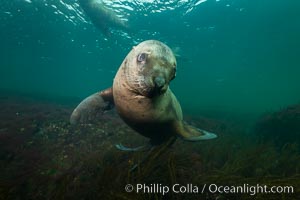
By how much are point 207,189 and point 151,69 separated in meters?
2.24

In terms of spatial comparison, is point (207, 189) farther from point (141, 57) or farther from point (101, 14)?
point (101, 14)

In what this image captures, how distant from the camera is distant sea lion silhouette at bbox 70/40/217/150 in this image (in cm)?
290

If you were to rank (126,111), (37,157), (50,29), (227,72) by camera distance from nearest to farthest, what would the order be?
(126,111) < (37,157) < (50,29) < (227,72)

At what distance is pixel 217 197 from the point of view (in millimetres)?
3705

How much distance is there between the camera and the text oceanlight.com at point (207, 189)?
3.35 m

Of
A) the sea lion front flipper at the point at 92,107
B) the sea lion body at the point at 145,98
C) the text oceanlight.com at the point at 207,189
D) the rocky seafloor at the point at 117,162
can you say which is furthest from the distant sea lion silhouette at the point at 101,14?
the text oceanlight.com at the point at 207,189

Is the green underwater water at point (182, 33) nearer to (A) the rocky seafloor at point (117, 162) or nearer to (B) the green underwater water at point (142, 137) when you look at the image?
(B) the green underwater water at point (142, 137)

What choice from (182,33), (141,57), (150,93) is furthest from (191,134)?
(182,33)

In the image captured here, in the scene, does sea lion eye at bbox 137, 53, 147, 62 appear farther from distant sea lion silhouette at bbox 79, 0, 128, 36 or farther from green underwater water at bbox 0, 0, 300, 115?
distant sea lion silhouette at bbox 79, 0, 128, 36

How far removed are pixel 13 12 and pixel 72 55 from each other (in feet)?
45.8

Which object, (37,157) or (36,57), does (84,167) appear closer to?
(37,157)

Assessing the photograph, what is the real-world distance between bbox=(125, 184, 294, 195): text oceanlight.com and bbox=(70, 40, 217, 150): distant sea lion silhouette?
0.79 meters

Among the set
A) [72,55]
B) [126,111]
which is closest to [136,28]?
[72,55]

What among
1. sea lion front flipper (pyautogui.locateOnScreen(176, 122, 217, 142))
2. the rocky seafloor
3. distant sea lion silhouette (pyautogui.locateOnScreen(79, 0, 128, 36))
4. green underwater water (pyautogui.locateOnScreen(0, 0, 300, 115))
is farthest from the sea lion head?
distant sea lion silhouette (pyautogui.locateOnScreen(79, 0, 128, 36))
